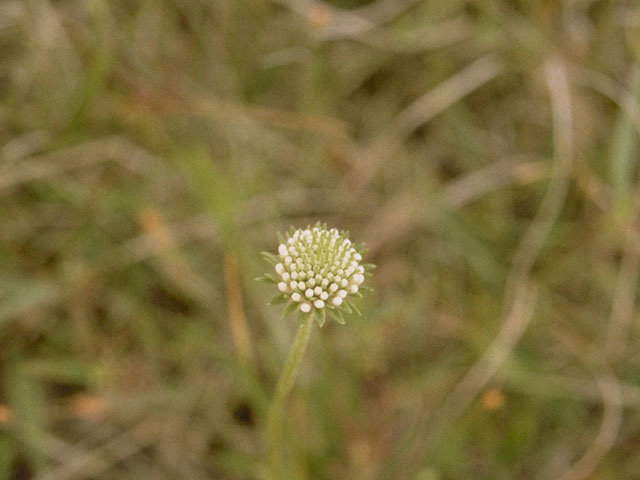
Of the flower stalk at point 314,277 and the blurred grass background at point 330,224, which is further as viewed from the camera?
the blurred grass background at point 330,224

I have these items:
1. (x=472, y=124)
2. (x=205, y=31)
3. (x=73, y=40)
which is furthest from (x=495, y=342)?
(x=73, y=40)

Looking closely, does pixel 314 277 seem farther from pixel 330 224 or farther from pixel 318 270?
pixel 330 224

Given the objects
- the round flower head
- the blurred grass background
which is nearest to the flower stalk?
the round flower head

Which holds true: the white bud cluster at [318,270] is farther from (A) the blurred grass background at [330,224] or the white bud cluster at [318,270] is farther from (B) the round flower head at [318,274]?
(A) the blurred grass background at [330,224]

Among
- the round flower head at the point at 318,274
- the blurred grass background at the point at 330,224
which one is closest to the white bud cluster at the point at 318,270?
the round flower head at the point at 318,274

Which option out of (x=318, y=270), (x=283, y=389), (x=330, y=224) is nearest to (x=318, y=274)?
(x=318, y=270)

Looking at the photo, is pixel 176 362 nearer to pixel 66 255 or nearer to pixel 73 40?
pixel 66 255

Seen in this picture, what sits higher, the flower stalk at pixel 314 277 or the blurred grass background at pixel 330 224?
the blurred grass background at pixel 330 224
